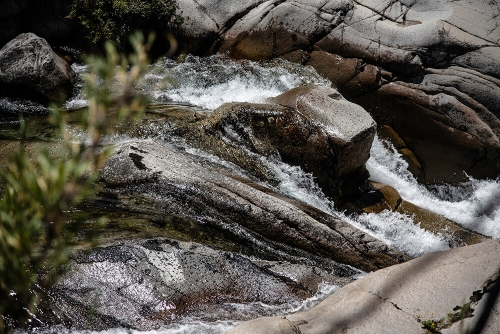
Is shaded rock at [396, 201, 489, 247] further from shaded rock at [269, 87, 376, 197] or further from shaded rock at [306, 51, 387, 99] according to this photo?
shaded rock at [306, 51, 387, 99]

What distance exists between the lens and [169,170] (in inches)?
217

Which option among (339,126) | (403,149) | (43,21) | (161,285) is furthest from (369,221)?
(43,21)

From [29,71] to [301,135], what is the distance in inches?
195

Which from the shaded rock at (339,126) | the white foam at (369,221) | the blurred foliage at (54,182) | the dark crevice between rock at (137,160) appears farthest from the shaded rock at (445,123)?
the blurred foliage at (54,182)

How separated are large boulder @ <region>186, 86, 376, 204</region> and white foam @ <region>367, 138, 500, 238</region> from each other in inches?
68.0

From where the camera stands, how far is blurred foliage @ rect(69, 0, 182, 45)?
401 inches

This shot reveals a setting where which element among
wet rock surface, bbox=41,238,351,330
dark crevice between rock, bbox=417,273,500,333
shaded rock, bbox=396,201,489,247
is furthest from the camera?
shaded rock, bbox=396,201,489,247

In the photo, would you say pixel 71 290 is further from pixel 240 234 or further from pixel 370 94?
pixel 370 94

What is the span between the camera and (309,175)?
7.10 metres

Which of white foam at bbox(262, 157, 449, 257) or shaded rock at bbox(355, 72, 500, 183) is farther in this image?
shaded rock at bbox(355, 72, 500, 183)

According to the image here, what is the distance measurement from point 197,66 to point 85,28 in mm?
2723

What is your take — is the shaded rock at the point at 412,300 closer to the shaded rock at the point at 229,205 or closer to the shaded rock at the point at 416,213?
the shaded rock at the point at 229,205

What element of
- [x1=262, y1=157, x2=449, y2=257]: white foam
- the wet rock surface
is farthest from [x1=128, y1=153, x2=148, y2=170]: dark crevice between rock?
[x1=262, y1=157, x2=449, y2=257]: white foam

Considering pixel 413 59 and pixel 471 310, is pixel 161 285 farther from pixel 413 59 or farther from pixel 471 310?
pixel 413 59
